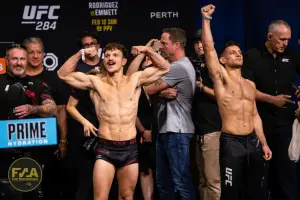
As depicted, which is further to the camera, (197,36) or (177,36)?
(197,36)

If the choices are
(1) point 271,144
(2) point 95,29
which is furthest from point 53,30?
(1) point 271,144

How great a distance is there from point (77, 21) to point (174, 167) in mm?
2442

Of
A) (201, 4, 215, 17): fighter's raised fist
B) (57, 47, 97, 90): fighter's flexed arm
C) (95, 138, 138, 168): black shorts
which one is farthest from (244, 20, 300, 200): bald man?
(57, 47, 97, 90): fighter's flexed arm

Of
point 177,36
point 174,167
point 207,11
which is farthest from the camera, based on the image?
point 177,36

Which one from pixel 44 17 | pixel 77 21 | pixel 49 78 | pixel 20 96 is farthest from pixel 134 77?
pixel 44 17

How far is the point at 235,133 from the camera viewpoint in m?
6.85

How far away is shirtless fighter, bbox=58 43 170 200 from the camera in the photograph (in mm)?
6664

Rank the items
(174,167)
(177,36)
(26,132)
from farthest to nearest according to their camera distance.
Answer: (177,36) < (174,167) < (26,132)

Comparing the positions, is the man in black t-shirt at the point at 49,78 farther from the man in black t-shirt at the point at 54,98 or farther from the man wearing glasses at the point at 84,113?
the man wearing glasses at the point at 84,113

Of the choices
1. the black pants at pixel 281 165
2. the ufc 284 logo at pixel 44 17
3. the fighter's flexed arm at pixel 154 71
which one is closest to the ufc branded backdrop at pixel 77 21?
the ufc 284 logo at pixel 44 17

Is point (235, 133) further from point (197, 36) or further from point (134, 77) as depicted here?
point (197, 36)

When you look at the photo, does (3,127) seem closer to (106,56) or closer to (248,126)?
(106,56)

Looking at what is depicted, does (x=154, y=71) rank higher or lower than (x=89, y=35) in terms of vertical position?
lower

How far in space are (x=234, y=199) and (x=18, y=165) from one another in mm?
2111
